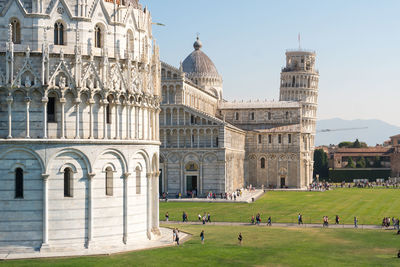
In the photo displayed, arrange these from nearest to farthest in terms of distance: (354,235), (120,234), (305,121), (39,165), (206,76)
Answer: (39,165), (120,234), (354,235), (206,76), (305,121)

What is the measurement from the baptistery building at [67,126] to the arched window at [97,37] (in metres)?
0.07

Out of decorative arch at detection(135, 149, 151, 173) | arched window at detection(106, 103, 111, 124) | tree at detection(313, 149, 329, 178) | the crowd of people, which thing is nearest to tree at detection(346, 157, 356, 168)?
tree at detection(313, 149, 329, 178)

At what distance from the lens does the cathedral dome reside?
128625 mm

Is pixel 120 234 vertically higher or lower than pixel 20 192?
lower

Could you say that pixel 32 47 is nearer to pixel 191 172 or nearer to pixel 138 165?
pixel 138 165

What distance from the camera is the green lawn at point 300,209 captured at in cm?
6452

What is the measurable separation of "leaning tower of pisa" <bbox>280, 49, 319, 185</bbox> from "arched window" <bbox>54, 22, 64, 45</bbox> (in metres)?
105

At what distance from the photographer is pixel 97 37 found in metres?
42.2

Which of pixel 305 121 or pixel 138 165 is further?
pixel 305 121

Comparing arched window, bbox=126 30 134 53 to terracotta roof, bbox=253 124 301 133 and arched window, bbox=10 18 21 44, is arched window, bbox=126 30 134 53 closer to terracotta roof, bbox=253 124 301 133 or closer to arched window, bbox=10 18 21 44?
arched window, bbox=10 18 21 44

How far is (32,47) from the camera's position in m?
40.0

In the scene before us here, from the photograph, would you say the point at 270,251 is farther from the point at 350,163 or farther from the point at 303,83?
the point at 350,163

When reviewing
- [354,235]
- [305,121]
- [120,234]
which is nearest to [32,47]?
[120,234]

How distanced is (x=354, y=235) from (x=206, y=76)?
81.2 metres
